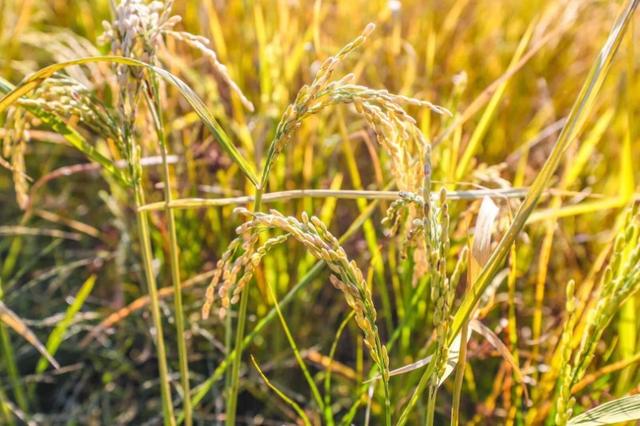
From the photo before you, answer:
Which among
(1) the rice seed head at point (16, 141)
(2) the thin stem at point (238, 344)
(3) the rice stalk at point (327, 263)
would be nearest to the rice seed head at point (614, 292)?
(3) the rice stalk at point (327, 263)

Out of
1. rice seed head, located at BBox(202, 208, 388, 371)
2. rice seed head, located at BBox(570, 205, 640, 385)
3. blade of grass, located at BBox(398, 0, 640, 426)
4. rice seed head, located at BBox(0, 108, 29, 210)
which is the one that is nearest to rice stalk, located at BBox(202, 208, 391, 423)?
rice seed head, located at BBox(202, 208, 388, 371)

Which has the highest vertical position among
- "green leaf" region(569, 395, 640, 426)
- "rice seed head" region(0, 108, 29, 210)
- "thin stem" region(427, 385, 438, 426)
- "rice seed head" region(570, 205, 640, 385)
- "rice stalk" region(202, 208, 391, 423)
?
"rice seed head" region(0, 108, 29, 210)

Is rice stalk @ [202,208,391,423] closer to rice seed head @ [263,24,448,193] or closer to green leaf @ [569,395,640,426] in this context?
rice seed head @ [263,24,448,193]

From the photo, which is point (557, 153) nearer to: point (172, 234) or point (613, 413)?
point (613, 413)

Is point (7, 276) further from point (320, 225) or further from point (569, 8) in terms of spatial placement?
point (569, 8)

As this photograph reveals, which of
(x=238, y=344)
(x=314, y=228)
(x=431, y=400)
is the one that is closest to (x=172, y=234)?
(x=238, y=344)

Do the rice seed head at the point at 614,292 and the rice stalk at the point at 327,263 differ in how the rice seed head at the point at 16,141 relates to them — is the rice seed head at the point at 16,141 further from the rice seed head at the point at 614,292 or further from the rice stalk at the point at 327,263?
the rice seed head at the point at 614,292

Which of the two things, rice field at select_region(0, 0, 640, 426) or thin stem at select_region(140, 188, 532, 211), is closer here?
rice field at select_region(0, 0, 640, 426)

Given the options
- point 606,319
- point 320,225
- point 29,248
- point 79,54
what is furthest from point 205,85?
point 606,319
